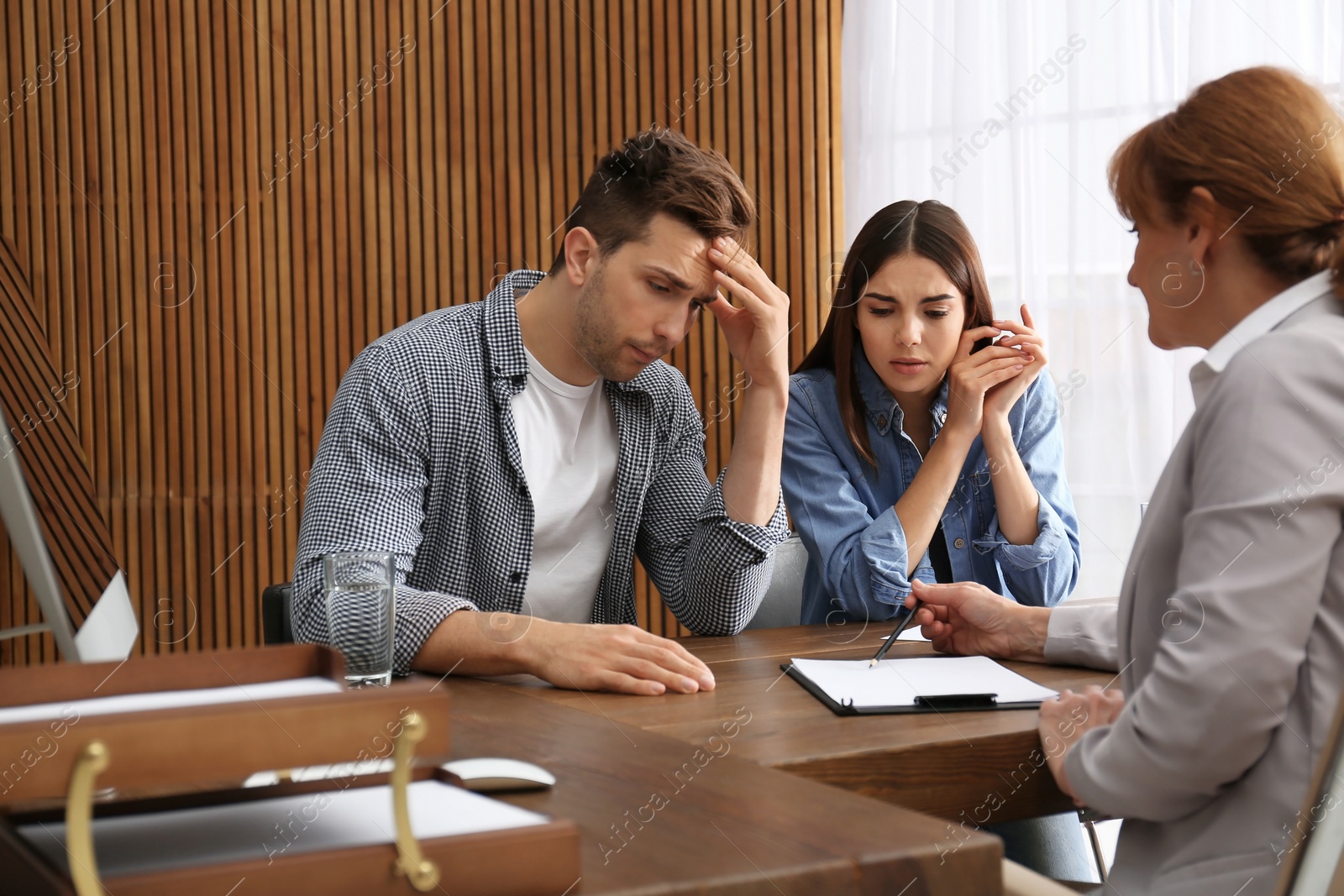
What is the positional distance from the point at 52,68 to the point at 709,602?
328 centimetres

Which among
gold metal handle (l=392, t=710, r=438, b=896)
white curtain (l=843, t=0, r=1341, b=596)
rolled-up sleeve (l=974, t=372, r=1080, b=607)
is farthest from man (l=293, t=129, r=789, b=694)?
white curtain (l=843, t=0, r=1341, b=596)

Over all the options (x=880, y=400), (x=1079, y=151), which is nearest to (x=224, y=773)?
(x=880, y=400)

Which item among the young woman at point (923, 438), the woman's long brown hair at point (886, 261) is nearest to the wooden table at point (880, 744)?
the young woman at point (923, 438)

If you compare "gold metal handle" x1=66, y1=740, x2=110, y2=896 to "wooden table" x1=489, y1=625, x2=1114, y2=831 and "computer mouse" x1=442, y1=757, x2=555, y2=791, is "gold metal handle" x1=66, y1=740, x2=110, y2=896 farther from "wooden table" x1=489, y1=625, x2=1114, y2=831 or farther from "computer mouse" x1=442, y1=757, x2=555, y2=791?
"wooden table" x1=489, y1=625, x2=1114, y2=831

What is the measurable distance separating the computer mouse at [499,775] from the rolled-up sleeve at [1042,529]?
1546 millimetres

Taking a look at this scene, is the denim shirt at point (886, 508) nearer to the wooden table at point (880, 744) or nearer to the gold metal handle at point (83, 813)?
the wooden table at point (880, 744)

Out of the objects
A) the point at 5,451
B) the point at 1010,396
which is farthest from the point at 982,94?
the point at 5,451

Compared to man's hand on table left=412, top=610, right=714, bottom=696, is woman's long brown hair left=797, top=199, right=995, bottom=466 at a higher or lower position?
higher

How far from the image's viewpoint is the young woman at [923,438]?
2.32 meters

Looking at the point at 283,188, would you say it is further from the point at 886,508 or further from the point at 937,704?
the point at 937,704

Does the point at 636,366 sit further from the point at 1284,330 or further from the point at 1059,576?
the point at 1284,330

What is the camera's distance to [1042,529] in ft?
7.68

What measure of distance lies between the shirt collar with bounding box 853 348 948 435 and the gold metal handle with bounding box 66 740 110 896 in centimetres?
211

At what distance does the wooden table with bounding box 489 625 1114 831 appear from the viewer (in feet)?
4.01
